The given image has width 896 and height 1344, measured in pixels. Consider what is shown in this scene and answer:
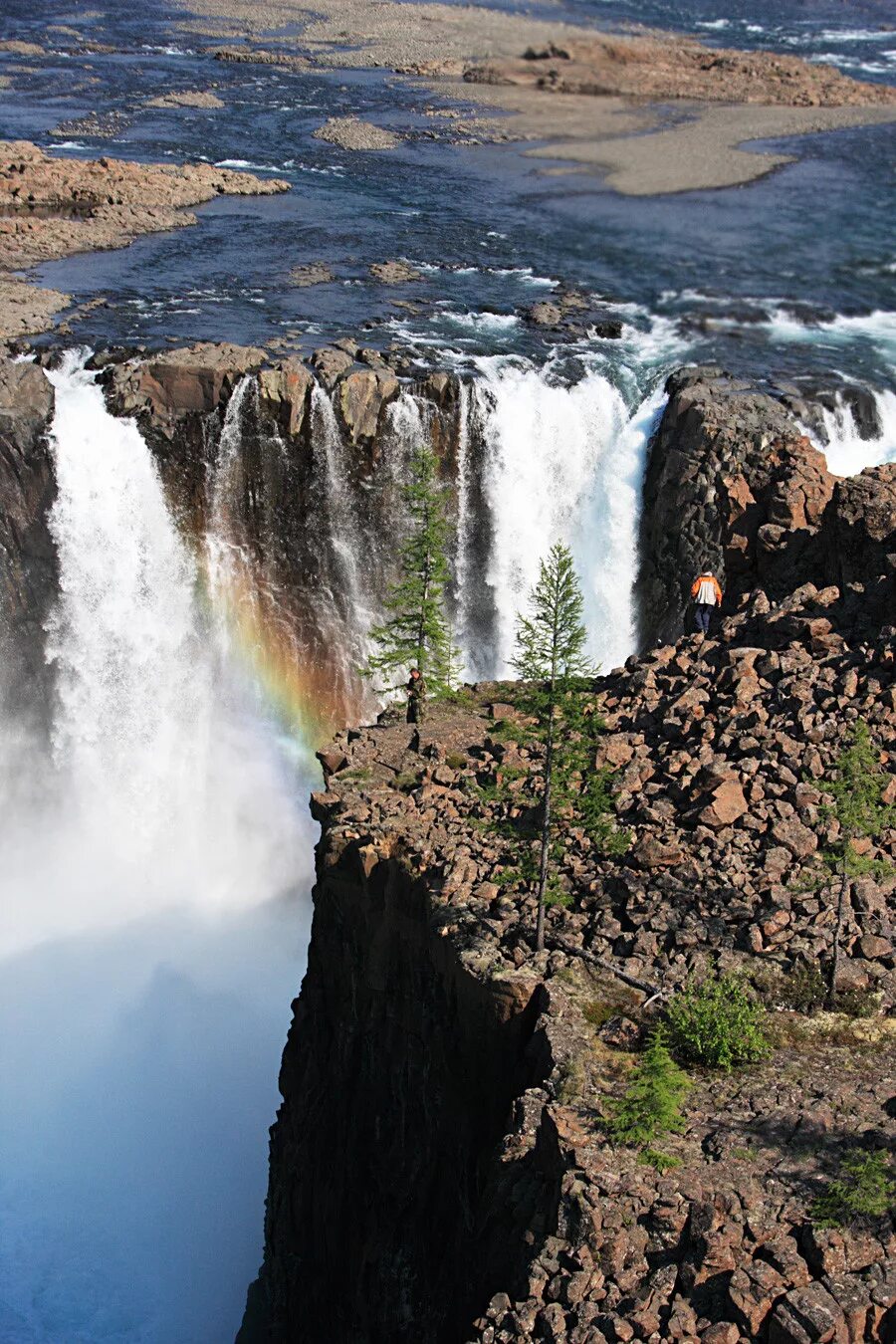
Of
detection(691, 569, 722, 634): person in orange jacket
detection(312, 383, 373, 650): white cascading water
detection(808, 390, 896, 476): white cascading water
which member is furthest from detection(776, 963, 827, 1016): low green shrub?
detection(808, 390, 896, 476): white cascading water

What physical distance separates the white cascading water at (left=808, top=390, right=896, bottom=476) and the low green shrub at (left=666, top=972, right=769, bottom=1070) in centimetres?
2645

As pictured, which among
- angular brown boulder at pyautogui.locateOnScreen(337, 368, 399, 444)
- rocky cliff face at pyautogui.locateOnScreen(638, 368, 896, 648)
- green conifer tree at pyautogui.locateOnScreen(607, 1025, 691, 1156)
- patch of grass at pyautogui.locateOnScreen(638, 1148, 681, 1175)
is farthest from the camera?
angular brown boulder at pyautogui.locateOnScreen(337, 368, 399, 444)

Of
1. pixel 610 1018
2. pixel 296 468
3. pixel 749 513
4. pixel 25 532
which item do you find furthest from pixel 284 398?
pixel 610 1018

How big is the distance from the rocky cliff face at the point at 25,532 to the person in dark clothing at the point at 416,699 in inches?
653

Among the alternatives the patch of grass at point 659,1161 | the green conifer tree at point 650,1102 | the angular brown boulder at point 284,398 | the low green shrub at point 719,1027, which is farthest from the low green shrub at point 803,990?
the angular brown boulder at point 284,398

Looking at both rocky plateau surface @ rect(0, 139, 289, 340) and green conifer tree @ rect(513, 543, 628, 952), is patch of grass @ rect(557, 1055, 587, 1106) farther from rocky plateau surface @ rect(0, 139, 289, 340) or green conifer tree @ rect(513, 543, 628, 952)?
rocky plateau surface @ rect(0, 139, 289, 340)

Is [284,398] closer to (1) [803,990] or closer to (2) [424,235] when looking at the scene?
(2) [424,235]

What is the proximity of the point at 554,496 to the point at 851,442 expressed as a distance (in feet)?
27.8

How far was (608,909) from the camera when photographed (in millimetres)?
23656

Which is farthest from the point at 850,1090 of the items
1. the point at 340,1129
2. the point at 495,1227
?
the point at 340,1129

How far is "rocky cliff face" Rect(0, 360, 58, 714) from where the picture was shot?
43.2 meters

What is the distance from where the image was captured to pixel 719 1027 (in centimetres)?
2088

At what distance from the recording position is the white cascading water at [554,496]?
4538cm

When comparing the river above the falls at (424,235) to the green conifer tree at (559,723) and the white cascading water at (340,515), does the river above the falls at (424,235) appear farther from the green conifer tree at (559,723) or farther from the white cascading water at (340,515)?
the green conifer tree at (559,723)
